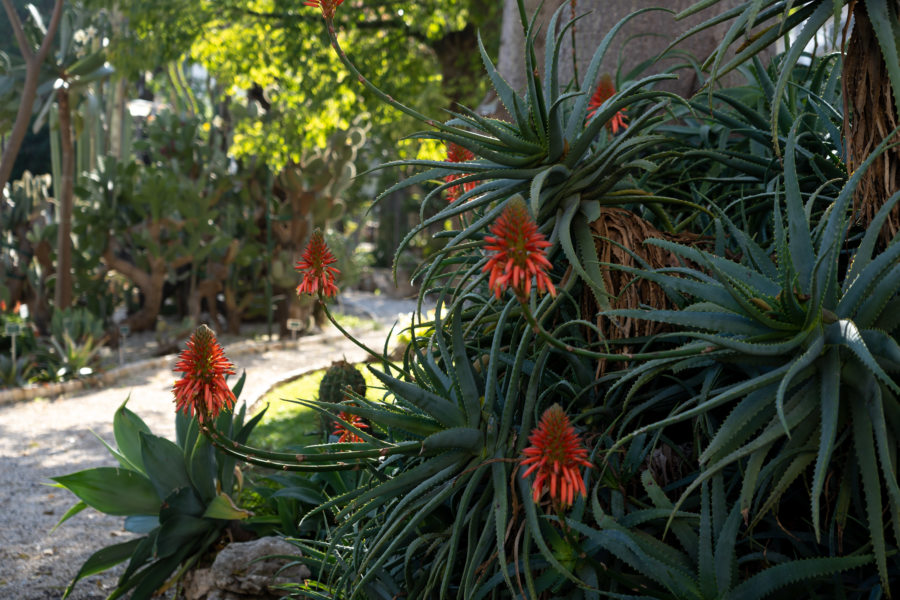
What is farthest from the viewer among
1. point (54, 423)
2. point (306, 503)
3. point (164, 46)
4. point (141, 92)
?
point (141, 92)

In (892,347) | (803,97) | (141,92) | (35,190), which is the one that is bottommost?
(892,347)

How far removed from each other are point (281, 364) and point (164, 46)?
3941mm

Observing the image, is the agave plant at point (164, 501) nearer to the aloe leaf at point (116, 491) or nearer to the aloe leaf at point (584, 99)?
the aloe leaf at point (116, 491)

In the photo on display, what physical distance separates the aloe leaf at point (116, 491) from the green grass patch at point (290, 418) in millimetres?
1227

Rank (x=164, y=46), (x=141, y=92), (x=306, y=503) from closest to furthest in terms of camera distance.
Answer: (x=306, y=503) < (x=164, y=46) < (x=141, y=92)

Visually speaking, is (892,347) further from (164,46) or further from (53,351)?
(164,46)

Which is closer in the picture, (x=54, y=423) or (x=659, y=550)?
(x=659, y=550)

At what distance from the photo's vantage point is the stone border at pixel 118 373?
8406mm

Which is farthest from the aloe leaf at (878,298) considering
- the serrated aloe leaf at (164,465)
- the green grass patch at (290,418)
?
the green grass patch at (290,418)

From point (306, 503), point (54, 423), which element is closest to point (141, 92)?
point (54, 423)

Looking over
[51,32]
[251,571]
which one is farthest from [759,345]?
[51,32]

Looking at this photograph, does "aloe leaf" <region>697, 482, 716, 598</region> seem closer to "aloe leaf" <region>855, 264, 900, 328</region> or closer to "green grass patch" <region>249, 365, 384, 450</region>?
"aloe leaf" <region>855, 264, 900, 328</region>

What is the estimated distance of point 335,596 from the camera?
233 centimetres

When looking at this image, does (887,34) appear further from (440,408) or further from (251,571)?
(251,571)
